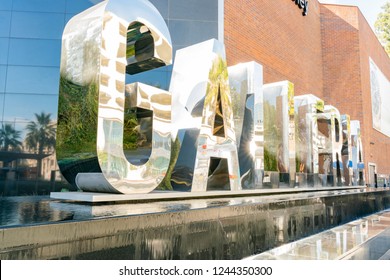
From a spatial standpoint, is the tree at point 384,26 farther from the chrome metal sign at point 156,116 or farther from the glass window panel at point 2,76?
the glass window panel at point 2,76

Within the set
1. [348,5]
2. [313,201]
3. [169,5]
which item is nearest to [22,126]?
[169,5]

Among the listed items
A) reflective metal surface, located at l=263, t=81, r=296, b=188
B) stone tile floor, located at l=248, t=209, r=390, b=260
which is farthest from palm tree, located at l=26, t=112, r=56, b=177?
stone tile floor, located at l=248, t=209, r=390, b=260

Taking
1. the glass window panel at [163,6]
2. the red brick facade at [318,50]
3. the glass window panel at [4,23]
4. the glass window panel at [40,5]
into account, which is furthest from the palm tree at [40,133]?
the red brick facade at [318,50]

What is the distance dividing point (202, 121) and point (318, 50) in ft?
49.4

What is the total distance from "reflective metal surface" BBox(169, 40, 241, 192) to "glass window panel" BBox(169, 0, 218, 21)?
4.21 meters

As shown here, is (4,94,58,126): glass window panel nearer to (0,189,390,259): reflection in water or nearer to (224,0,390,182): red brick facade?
(224,0,390,182): red brick facade

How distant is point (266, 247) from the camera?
3924 millimetres

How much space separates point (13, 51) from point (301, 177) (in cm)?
1033

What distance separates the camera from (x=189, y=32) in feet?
31.7

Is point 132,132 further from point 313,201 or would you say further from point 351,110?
point 351,110

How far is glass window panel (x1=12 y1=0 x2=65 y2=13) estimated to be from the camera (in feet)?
36.3

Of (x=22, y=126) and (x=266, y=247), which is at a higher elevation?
(x=22, y=126)

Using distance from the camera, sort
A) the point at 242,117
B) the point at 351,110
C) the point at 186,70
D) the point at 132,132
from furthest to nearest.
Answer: the point at 351,110 → the point at 242,117 → the point at 186,70 → the point at 132,132

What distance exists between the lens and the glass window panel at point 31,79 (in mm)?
10969
